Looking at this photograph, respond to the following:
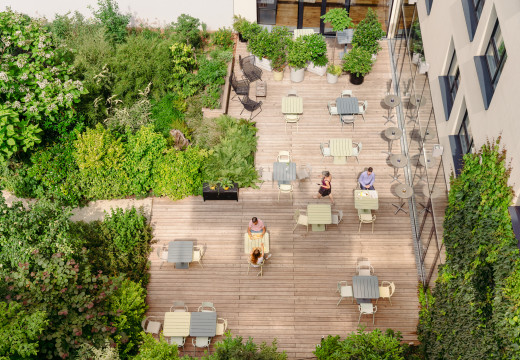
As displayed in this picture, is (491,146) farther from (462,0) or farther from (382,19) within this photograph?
(382,19)

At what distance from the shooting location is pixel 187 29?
67.7 ft

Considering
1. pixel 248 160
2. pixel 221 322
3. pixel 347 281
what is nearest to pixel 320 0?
pixel 248 160

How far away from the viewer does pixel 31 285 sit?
1228cm

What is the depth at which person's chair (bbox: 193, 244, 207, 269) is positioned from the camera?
1540 cm

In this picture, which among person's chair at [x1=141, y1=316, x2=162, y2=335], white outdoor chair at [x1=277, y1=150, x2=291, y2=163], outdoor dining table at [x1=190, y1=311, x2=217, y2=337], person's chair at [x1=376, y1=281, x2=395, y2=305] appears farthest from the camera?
white outdoor chair at [x1=277, y1=150, x2=291, y2=163]

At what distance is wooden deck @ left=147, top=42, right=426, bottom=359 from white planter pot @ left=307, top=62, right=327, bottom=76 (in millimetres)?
2675

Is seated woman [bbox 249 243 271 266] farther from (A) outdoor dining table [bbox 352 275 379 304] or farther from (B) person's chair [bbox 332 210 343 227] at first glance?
(A) outdoor dining table [bbox 352 275 379 304]

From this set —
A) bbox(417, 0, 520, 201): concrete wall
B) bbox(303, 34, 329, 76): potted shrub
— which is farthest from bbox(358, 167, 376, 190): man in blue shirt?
bbox(303, 34, 329, 76): potted shrub

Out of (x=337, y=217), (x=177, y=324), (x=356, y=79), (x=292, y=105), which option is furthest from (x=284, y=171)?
(x=177, y=324)

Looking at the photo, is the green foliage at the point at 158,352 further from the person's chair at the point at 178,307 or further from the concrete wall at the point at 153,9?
the concrete wall at the point at 153,9

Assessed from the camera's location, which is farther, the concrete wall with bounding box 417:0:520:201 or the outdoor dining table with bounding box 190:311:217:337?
the outdoor dining table with bounding box 190:311:217:337

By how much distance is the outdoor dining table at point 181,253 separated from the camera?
15211mm

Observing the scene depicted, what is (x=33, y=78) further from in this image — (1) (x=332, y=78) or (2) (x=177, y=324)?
(1) (x=332, y=78)

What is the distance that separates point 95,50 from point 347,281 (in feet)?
38.6
